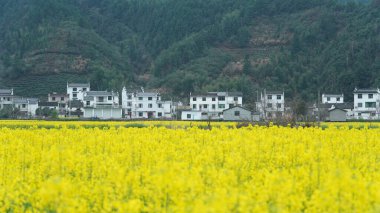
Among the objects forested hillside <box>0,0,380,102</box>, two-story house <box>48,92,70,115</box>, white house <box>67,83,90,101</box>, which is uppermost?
forested hillside <box>0,0,380,102</box>

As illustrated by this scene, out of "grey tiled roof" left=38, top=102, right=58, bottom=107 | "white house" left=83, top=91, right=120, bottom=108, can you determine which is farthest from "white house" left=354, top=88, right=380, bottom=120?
"grey tiled roof" left=38, top=102, right=58, bottom=107

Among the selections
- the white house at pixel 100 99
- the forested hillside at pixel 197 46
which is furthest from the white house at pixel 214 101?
the white house at pixel 100 99

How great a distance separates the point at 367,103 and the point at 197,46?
48.9 m

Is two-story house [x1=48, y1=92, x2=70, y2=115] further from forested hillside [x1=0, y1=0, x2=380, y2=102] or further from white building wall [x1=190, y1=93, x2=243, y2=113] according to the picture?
white building wall [x1=190, y1=93, x2=243, y2=113]

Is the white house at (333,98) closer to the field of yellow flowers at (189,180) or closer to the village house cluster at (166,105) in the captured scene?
the village house cluster at (166,105)

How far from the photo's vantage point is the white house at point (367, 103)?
239ft

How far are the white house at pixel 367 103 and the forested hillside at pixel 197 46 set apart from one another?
10.2 m

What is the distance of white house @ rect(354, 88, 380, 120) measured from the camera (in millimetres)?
72750

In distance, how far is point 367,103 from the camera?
242ft

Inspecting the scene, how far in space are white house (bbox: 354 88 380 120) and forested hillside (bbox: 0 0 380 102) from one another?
10.2 meters

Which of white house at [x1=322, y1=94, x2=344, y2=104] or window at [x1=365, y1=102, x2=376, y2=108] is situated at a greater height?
white house at [x1=322, y1=94, x2=344, y2=104]

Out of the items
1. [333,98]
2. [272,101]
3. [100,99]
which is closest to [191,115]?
[272,101]

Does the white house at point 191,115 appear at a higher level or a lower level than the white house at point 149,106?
lower

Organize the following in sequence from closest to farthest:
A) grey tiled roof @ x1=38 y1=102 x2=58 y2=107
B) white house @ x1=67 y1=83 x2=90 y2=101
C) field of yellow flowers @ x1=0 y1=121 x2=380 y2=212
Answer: field of yellow flowers @ x1=0 y1=121 x2=380 y2=212, grey tiled roof @ x1=38 y1=102 x2=58 y2=107, white house @ x1=67 y1=83 x2=90 y2=101
